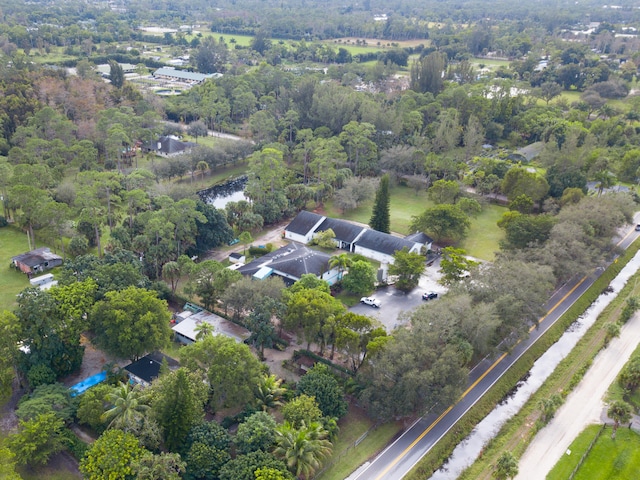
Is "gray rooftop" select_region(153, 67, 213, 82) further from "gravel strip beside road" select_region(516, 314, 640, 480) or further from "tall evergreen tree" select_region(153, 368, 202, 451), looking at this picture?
"gravel strip beside road" select_region(516, 314, 640, 480)

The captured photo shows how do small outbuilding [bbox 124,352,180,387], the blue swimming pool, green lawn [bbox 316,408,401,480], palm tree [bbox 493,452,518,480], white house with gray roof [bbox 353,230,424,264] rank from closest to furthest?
palm tree [bbox 493,452,518,480]
green lawn [bbox 316,408,401,480]
the blue swimming pool
small outbuilding [bbox 124,352,180,387]
white house with gray roof [bbox 353,230,424,264]

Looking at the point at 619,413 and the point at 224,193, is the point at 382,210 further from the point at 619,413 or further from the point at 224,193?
the point at 619,413

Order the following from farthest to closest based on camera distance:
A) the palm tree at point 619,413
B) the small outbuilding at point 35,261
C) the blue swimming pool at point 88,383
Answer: the small outbuilding at point 35,261, the blue swimming pool at point 88,383, the palm tree at point 619,413

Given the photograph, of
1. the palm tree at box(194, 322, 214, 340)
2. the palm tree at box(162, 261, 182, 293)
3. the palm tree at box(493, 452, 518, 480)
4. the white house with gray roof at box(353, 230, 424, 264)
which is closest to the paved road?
the palm tree at box(493, 452, 518, 480)

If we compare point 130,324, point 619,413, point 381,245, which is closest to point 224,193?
point 381,245

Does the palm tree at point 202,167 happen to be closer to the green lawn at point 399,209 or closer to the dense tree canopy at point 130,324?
the green lawn at point 399,209

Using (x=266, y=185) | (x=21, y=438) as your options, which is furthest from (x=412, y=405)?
(x=266, y=185)

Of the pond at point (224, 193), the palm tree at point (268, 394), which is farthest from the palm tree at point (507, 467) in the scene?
the pond at point (224, 193)
